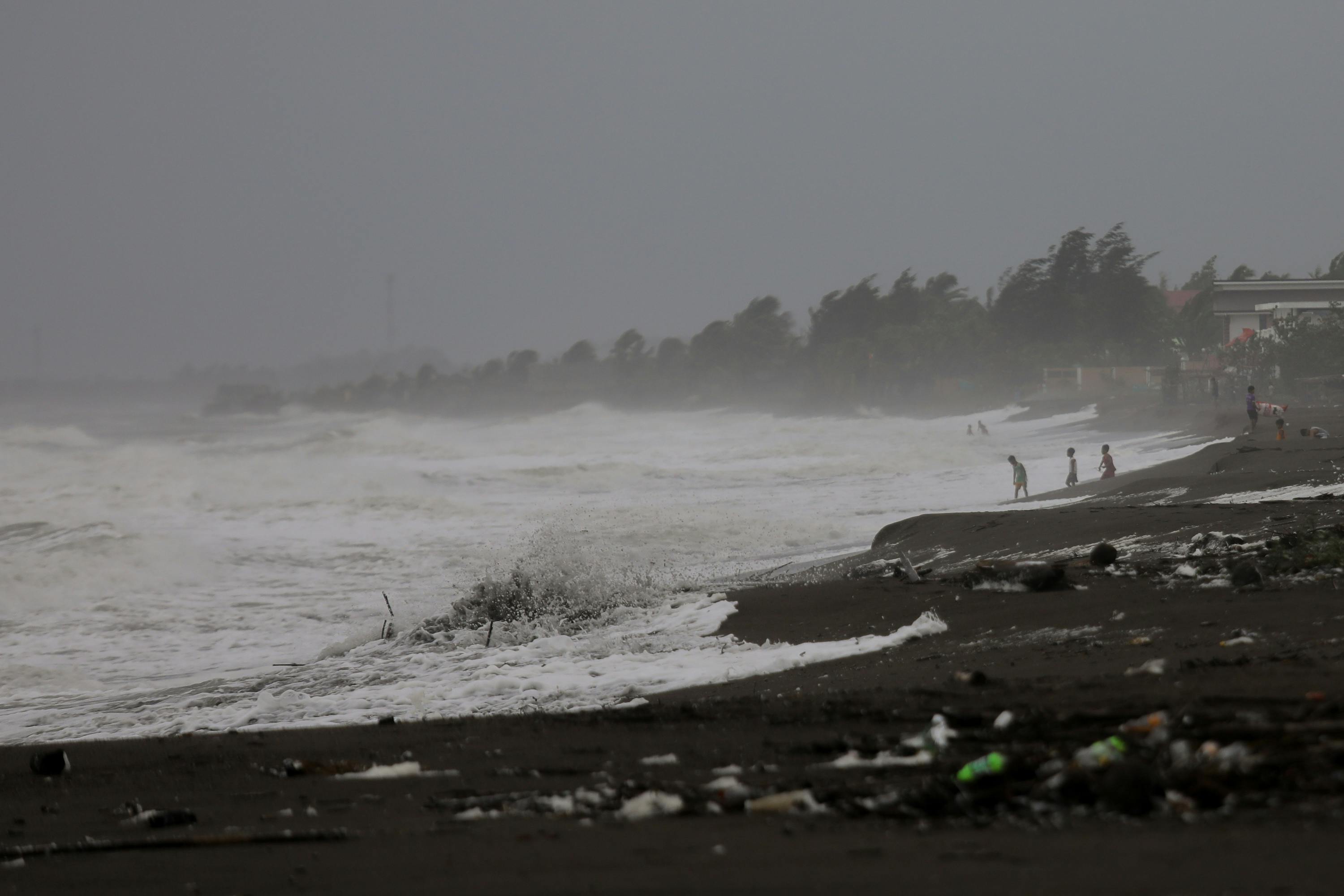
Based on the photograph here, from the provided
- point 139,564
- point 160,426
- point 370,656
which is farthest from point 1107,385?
point 160,426

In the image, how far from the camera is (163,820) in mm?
4504

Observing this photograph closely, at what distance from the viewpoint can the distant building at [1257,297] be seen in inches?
2461

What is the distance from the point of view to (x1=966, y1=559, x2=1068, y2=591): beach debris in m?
8.70

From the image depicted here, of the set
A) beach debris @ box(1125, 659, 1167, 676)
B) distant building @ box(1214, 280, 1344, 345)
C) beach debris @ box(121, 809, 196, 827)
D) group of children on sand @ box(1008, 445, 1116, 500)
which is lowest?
group of children on sand @ box(1008, 445, 1116, 500)

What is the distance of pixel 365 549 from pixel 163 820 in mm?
16390

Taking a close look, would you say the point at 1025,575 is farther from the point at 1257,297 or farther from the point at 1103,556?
the point at 1257,297

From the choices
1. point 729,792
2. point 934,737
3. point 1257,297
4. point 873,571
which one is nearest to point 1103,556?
point 873,571

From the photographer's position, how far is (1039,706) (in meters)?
4.82

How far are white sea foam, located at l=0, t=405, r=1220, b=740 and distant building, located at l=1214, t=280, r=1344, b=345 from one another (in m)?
18.0

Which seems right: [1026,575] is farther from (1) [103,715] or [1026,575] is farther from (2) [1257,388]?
(2) [1257,388]

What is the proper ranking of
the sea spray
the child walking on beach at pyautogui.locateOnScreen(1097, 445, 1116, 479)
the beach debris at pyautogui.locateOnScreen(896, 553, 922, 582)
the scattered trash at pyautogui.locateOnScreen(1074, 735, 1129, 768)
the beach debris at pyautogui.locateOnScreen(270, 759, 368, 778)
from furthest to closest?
the child walking on beach at pyautogui.locateOnScreen(1097, 445, 1116, 479)
the sea spray
the beach debris at pyautogui.locateOnScreen(896, 553, 922, 582)
the beach debris at pyautogui.locateOnScreen(270, 759, 368, 778)
the scattered trash at pyautogui.locateOnScreen(1074, 735, 1129, 768)

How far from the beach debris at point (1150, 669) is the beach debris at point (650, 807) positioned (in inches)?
97.6

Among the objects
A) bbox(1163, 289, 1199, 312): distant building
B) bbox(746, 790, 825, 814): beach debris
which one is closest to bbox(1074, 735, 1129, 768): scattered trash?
bbox(746, 790, 825, 814): beach debris

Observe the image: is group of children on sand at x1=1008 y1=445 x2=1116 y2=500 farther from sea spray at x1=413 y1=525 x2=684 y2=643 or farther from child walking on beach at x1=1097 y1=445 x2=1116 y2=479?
sea spray at x1=413 y1=525 x2=684 y2=643
